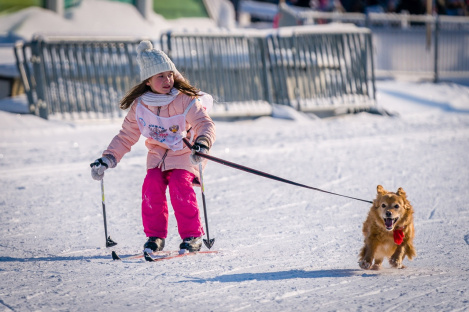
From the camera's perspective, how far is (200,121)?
477 centimetres

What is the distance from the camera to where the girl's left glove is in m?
4.55

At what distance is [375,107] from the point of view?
45.6 feet

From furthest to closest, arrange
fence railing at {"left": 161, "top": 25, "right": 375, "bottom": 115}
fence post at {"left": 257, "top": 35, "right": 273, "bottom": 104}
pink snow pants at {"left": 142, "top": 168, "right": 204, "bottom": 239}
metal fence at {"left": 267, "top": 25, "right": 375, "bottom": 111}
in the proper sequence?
1. metal fence at {"left": 267, "top": 25, "right": 375, "bottom": 111}
2. fence post at {"left": 257, "top": 35, "right": 273, "bottom": 104}
3. fence railing at {"left": 161, "top": 25, "right": 375, "bottom": 115}
4. pink snow pants at {"left": 142, "top": 168, "right": 204, "bottom": 239}

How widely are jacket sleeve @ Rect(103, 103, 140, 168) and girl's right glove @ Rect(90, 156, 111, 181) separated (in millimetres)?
58

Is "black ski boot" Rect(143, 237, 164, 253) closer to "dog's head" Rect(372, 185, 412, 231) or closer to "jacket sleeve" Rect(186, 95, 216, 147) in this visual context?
"jacket sleeve" Rect(186, 95, 216, 147)

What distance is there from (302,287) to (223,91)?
28.5 feet

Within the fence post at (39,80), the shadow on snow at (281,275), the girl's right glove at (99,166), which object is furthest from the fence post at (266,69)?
the shadow on snow at (281,275)

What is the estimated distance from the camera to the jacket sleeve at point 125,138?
4.92 m

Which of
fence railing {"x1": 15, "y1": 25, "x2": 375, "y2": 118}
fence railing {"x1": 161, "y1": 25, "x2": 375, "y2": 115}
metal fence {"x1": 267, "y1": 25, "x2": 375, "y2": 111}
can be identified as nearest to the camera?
fence railing {"x1": 15, "y1": 25, "x2": 375, "y2": 118}

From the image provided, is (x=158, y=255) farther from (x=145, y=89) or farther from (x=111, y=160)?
(x=145, y=89)

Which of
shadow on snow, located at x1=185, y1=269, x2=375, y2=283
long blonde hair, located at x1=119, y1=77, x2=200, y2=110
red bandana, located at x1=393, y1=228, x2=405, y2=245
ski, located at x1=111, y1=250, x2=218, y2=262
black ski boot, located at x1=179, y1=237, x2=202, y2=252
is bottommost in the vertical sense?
shadow on snow, located at x1=185, y1=269, x2=375, y2=283

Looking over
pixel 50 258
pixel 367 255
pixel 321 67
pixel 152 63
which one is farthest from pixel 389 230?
pixel 321 67

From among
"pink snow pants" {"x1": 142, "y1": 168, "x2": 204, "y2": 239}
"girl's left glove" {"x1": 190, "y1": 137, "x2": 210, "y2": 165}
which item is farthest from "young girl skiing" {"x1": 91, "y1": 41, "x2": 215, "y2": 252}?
"girl's left glove" {"x1": 190, "y1": 137, "x2": 210, "y2": 165}

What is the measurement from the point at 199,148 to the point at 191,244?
0.72 m
